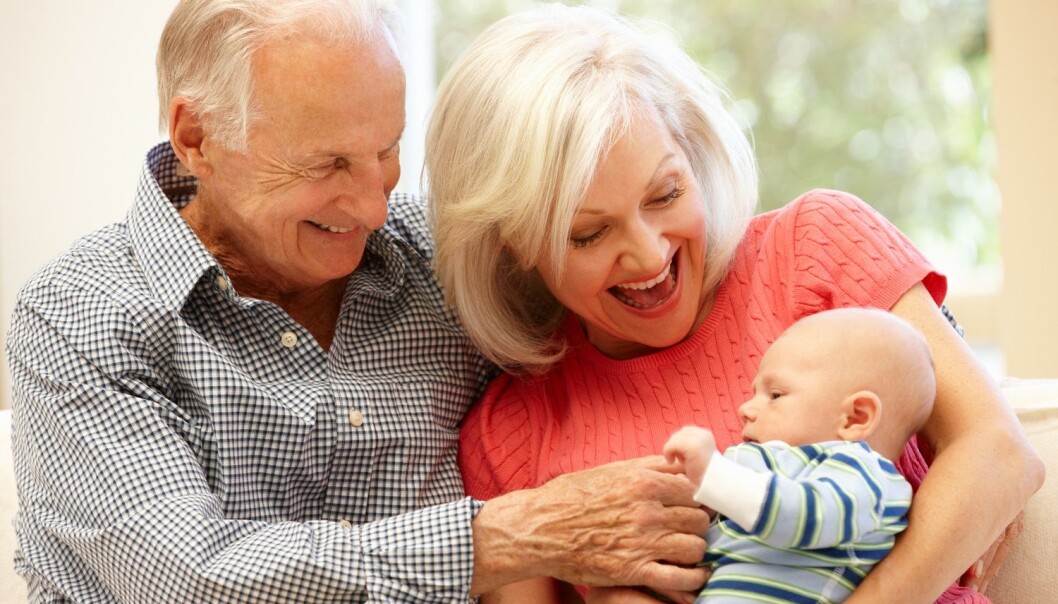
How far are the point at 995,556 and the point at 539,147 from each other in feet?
3.25

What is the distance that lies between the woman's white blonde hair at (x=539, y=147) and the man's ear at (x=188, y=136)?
1.24 ft

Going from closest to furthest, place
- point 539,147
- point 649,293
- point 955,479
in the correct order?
point 955,479
point 539,147
point 649,293

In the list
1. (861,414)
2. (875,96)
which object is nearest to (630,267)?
(861,414)

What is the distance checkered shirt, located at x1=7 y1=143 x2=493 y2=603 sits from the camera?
1620 mm

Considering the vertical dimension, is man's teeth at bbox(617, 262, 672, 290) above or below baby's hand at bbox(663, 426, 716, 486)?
above

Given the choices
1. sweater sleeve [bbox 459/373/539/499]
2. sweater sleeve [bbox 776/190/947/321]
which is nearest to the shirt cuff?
sweater sleeve [bbox 776/190/947/321]

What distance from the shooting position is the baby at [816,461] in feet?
4.41

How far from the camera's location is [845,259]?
1.76 m

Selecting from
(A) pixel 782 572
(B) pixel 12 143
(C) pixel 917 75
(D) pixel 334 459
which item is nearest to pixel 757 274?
(A) pixel 782 572

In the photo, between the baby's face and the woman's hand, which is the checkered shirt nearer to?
the baby's face

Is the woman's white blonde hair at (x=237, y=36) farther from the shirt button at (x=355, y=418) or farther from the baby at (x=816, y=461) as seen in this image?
the baby at (x=816, y=461)

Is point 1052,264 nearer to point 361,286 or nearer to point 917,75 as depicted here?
point 917,75

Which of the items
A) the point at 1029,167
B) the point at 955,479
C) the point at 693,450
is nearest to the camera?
the point at 693,450

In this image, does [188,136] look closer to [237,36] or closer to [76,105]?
[237,36]
